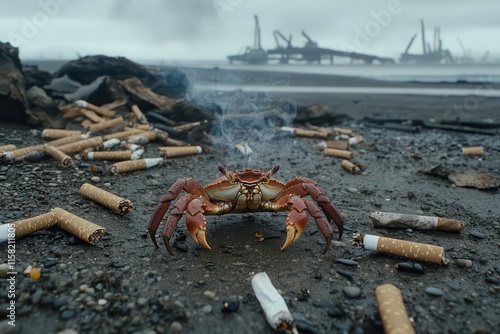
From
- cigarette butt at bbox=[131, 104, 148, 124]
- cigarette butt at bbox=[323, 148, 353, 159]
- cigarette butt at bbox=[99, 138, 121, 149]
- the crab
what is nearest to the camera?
the crab

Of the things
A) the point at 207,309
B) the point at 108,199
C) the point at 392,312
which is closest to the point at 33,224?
the point at 108,199

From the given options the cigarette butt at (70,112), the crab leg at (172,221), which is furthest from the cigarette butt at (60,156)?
the cigarette butt at (70,112)

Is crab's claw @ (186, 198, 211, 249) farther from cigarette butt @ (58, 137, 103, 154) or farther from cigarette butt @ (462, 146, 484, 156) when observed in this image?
cigarette butt @ (462, 146, 484, 156)

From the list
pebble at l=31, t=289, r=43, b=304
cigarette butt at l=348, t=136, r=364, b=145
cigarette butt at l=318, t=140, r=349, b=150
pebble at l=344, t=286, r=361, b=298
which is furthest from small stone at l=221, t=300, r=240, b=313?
cigarette butt at l=348, t=136, r=364, b=145

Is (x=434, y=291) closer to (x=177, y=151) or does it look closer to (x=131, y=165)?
(x=131, y=165)

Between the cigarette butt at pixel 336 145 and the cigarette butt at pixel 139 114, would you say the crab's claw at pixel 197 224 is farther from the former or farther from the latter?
the cigarette butt at pixel 139 114

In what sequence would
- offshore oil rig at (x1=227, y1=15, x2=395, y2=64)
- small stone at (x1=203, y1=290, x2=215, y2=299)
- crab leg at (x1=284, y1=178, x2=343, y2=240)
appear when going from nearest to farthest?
1. small stone at (x1=203, y1=290, x2=215, y2=299)
2. crab leg at (x1=284, y1=178, x2=343, y2=240)
3. offshore oil rig at (x1=227, y1=15, x2=395, y2=64)
